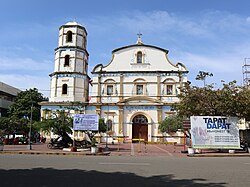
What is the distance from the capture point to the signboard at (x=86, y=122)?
71.9ft

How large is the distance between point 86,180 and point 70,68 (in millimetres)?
29614

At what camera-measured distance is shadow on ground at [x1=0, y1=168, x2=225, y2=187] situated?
7656 mm

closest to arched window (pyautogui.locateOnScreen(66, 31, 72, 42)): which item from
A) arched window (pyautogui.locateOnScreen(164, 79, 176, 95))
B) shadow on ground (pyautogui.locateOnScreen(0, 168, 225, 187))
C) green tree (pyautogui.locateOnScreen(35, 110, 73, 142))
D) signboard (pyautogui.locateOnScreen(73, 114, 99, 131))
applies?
arched window (pyautogui.locateOnScreen(164, 79, 176, 95))

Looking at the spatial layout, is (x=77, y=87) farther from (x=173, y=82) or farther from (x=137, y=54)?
(x=173, y=82)

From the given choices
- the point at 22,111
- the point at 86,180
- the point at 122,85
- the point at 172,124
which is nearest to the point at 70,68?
the point at 122,85

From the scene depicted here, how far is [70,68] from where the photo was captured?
36469 mm

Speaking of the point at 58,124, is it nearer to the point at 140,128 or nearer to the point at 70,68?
the point at 140,128

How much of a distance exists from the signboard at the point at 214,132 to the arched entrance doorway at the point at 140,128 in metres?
14.6

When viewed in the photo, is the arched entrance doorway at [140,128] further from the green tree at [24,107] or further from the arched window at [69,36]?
the green tree at [24,107]

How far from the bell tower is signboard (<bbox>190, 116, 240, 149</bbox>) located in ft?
63.4

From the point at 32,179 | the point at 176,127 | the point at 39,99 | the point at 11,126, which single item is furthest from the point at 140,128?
the point at 32,179

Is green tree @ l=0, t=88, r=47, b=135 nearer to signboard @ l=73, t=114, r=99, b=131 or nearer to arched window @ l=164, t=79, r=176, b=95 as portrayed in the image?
signboard @ l=73, t=114, r=99, b=131

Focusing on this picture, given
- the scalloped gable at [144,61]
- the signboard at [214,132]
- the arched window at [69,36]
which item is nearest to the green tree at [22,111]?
the arched window at [69,36]

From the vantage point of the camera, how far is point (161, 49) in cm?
3678
